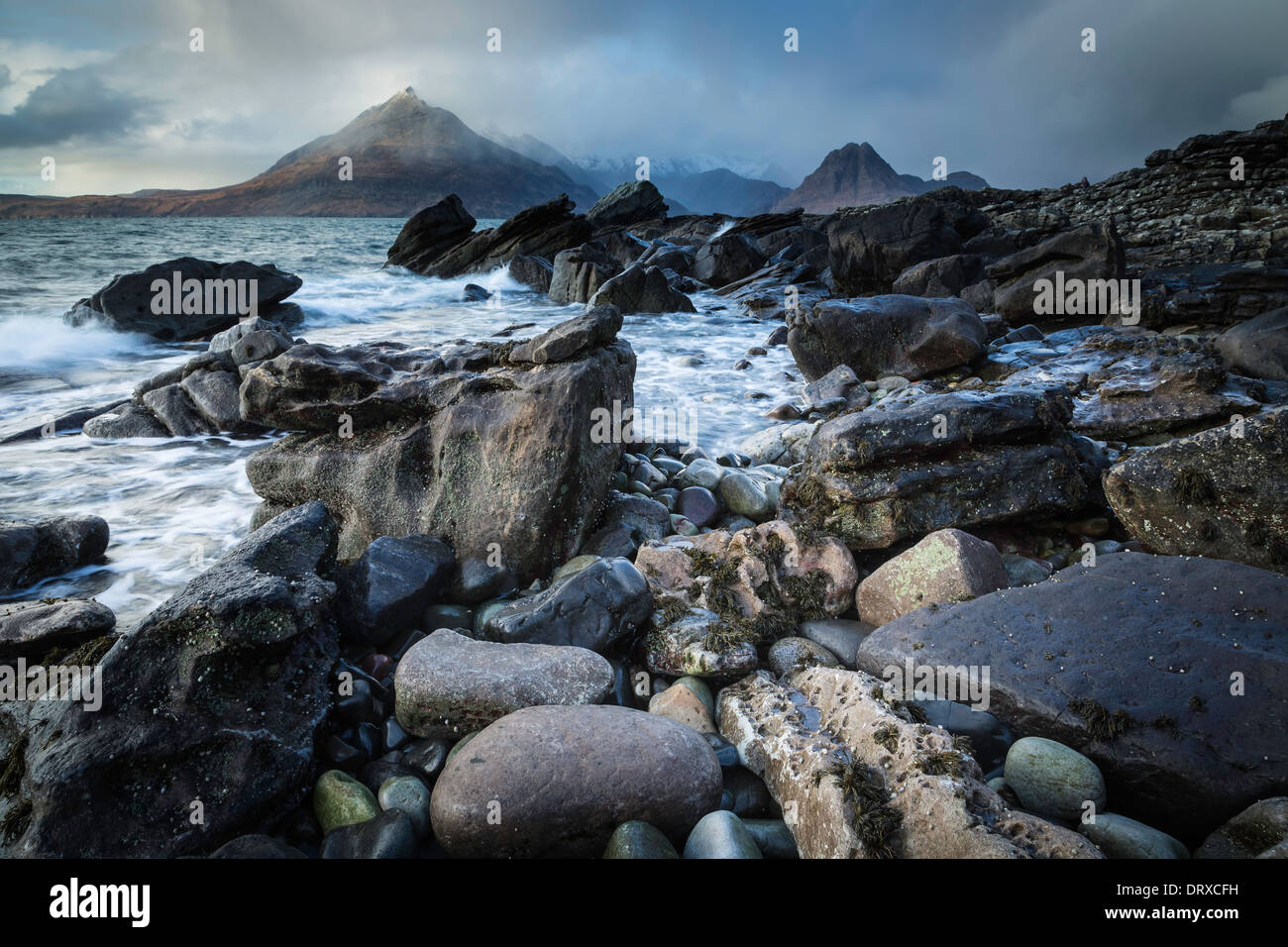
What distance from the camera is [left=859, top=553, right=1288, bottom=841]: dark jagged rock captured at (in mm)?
2570

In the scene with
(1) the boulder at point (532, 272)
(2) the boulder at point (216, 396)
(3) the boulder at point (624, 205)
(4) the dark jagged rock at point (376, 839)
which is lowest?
(4) the dark jagged rock at point (376, 839)

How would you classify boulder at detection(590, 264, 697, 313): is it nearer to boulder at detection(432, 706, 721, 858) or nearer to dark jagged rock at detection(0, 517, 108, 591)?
dark jagged rock at detection(0, 517, 108, 591)

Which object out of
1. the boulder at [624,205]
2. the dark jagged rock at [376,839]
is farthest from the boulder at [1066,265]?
the boulder at [624,205]

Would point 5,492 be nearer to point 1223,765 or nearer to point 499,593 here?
point 499,593

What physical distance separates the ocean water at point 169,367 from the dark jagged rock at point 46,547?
10 cm

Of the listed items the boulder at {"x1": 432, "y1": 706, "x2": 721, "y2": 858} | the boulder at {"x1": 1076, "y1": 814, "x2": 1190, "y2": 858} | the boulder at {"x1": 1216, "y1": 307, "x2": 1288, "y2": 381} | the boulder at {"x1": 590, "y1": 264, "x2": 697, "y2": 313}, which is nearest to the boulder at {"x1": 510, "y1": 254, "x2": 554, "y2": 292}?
the boulder at {"x1": 590, "y1": 264, "x2": 697, "y2": 313}

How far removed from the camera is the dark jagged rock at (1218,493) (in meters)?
3.77

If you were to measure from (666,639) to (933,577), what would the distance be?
5.60ft

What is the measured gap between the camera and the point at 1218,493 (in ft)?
12.8

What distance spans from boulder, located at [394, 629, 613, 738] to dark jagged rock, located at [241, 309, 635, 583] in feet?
4.83

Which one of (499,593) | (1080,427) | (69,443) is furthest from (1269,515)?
(69,443)
